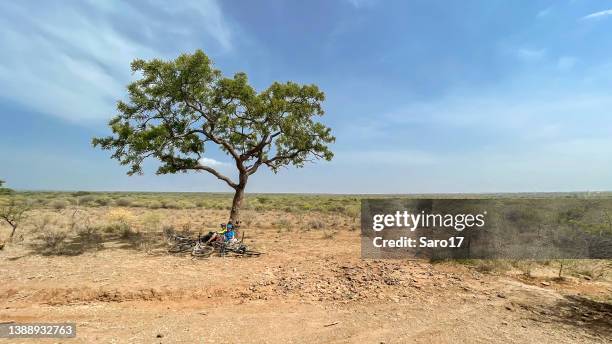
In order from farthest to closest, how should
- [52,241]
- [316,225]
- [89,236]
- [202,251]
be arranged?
[316,225] → [89,236] → [52,241] → [202,251]

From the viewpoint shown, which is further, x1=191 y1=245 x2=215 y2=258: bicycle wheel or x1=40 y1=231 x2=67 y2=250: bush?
x1=40 y1=231 x2=67 y2=250: bush

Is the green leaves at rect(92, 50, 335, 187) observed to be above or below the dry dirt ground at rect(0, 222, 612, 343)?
above

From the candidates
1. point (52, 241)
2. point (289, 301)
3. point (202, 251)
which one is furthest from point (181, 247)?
point (289, 301)

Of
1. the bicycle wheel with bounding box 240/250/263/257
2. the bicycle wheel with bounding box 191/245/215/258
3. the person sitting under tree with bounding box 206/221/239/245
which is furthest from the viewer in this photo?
the person sitting under tree with bounding box 206/221/239/245

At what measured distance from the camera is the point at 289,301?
8.84m

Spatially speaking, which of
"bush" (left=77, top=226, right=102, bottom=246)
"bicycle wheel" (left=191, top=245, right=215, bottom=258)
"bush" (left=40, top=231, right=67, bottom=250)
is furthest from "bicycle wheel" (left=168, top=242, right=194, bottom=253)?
"bush" (left=40, top=231, right=67, bottom=250)

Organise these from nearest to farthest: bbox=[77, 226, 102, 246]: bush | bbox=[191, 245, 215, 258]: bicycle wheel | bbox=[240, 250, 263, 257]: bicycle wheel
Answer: bbox=[191, 245, 215, 258]: bicycle wheel
bbox=[240, 250, 263, 257]: bicycle wheel
bbox=[77, 226, 102, 246]: bush

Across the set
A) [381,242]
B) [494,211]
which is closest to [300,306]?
[381,242]

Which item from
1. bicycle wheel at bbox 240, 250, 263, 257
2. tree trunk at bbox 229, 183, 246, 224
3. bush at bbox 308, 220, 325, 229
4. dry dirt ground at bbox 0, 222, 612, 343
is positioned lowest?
dry dirt ground at bbox 0, 222, 612, 343

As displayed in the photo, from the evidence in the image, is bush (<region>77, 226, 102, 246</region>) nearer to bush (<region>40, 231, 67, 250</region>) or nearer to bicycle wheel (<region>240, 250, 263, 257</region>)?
bush (<region>40, 231, 67, 250</region>)

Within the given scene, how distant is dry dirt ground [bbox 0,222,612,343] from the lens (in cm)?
693

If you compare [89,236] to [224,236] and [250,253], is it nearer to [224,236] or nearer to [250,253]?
[224,236]

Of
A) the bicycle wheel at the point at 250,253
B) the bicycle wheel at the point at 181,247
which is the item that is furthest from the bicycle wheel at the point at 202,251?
the bicycle wheel at the point at 250,253

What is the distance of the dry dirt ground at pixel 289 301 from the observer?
22.7ft
